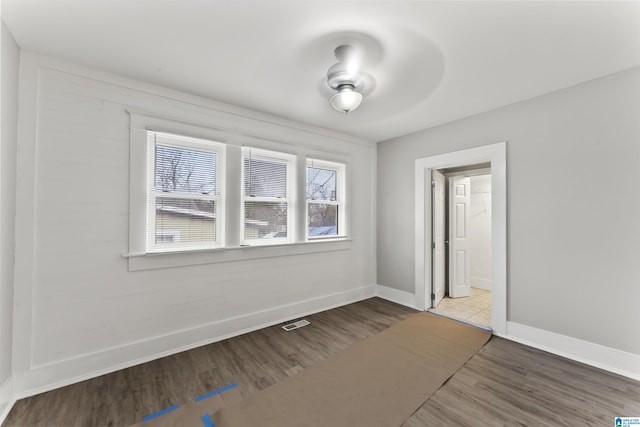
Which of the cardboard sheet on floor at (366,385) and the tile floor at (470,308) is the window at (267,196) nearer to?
the cardboard sheet on floor at (366,385)

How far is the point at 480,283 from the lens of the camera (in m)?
5.32

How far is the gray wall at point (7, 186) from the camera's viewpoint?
6.10 feet

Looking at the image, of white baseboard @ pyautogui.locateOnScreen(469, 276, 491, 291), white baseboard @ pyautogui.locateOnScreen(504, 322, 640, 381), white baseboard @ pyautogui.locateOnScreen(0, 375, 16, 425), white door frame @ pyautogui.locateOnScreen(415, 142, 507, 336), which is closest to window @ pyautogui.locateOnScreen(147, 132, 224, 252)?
white baseboard @ pyautogui.locateOnScreen(0, 375, 16, 425)

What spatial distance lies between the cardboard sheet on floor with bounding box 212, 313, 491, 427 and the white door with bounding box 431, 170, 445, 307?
1.11 m

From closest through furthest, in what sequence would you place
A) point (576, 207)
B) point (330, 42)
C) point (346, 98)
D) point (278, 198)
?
point (330, 42) < point (346, 98) < point (576, 207) < point (278, 198)

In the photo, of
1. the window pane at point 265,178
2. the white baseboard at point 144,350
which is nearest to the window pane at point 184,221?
the window pane at point 265,178

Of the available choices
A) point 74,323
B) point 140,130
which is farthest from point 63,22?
point 74,323

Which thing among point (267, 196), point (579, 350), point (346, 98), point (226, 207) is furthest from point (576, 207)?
point (226, 207)

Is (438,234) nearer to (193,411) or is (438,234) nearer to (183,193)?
(183,193)

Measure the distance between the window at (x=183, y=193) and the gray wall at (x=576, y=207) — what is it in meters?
3.34

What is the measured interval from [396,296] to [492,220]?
1.93 metres

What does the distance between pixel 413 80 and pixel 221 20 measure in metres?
1.78

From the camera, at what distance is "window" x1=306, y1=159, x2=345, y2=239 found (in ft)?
13.1

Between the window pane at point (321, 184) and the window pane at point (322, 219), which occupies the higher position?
the window pane at point (321, 184)
